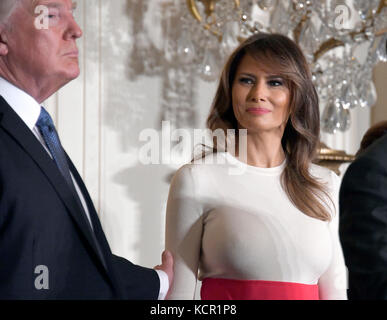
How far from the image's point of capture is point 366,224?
685mm

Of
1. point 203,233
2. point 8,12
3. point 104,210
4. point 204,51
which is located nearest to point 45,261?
point 8,12

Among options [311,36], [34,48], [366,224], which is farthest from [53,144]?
[311,36]

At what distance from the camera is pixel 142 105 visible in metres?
1.66

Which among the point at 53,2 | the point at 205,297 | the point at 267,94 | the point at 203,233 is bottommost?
the point at 205,297

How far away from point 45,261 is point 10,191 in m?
0.08

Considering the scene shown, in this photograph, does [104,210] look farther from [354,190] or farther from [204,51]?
[354,190]

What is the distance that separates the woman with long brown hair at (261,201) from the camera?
3.26 ft

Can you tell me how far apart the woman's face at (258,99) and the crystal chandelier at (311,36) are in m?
0.53

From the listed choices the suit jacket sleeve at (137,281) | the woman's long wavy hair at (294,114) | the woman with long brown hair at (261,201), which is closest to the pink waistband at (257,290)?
the woman with long brown hair at (261,201)

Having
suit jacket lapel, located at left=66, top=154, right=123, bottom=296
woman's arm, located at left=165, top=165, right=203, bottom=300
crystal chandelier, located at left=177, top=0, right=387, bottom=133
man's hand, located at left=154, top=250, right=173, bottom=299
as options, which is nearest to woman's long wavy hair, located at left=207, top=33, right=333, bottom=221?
woman's arm, located at left=165, top=165, right=203, bottom=300

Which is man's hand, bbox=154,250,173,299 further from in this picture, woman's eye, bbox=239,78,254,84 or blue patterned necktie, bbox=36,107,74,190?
woman's eye, bbox=239,78,254,84

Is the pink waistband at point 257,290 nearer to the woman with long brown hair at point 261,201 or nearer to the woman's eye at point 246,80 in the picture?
the woman with long brown hair at point 261,201

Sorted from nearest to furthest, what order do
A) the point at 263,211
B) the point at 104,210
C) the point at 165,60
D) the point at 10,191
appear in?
the point at 10,191, the point at 263,211, the point at 104,210, the point at 165,60

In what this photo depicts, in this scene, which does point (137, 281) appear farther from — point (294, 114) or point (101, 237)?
point (294, 114)
